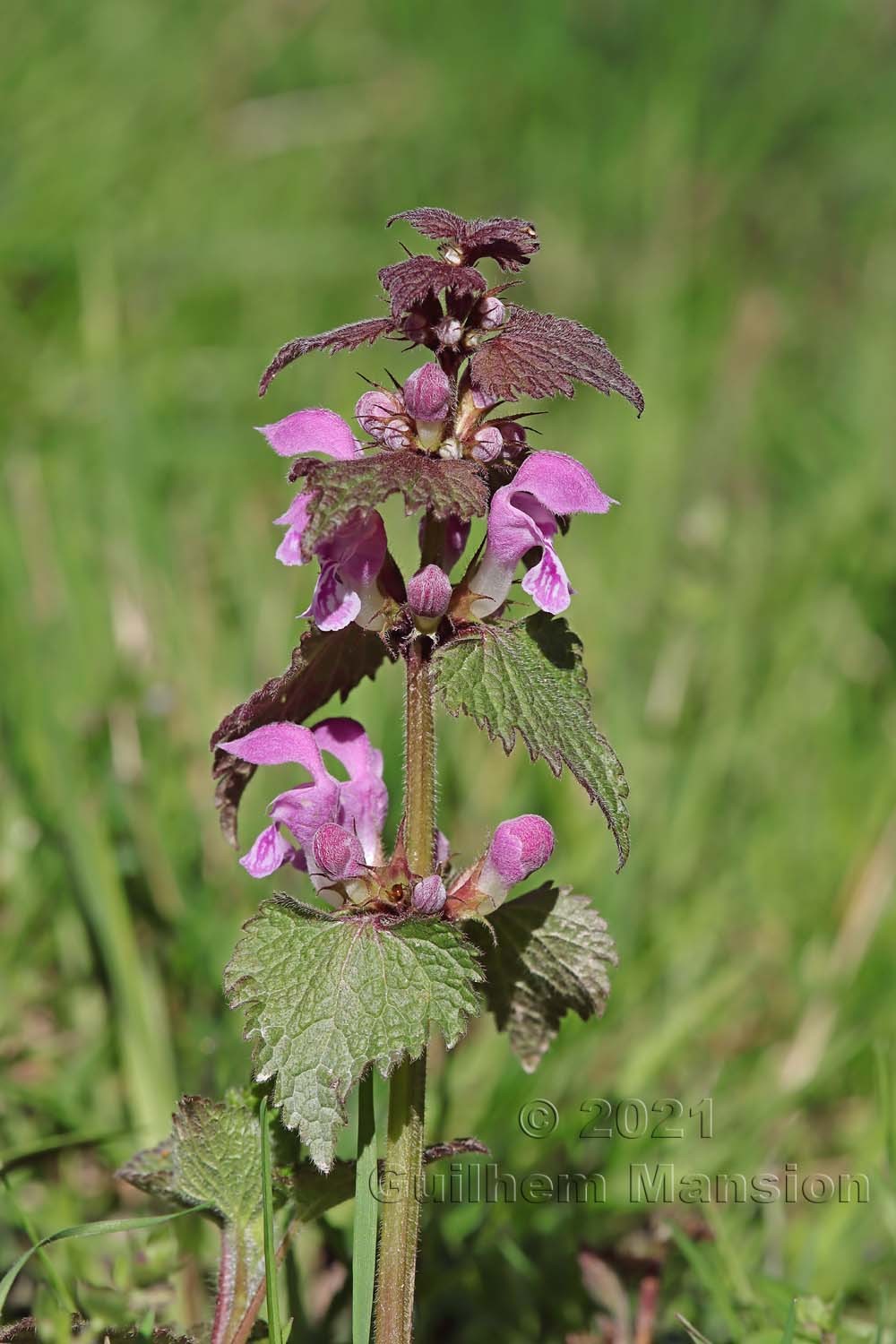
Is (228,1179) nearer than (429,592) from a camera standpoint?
No

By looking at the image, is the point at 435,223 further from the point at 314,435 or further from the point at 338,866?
the point at 338,866

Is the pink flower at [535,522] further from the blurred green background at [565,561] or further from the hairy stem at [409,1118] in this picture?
the blurred green background at [565,561]

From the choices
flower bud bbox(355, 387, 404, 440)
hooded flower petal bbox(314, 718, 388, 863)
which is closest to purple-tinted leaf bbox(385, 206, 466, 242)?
flower bud bbox(355, 387, 404, 440)

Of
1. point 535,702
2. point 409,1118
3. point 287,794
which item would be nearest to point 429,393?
point 535,702

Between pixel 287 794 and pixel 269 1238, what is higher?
pixel 287 794

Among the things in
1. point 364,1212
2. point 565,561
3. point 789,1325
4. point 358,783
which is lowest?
point 789,1325
